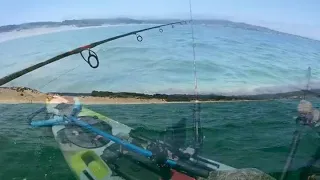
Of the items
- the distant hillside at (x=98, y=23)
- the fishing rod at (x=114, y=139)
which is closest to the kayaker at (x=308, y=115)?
the distant hillside at (x=98, y=23)

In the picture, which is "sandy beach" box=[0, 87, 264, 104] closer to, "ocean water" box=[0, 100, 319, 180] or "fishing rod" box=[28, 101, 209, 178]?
"ocean water" box=[0, 100, 319, 180]

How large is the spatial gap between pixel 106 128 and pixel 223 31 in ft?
5.47

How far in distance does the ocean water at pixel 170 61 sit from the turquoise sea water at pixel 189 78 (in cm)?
1

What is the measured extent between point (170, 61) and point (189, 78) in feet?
0.87

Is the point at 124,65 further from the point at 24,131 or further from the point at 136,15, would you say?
the point at 24,131

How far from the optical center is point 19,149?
476cm

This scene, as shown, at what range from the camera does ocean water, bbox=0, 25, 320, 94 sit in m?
4.09

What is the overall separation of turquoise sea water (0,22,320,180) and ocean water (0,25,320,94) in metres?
0.01

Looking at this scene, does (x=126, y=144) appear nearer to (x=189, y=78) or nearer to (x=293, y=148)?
(x=189, y=78)

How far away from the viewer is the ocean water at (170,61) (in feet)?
13.4

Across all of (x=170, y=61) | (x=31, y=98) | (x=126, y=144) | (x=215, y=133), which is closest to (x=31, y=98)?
(x=31, y=98)

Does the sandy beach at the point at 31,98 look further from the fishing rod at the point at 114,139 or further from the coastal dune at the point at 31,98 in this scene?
the fishing rod at the point at 114,139

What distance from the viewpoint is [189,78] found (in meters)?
4.16

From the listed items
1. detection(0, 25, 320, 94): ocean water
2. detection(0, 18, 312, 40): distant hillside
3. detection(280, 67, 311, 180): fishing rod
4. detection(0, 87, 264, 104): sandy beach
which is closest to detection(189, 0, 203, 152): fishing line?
detection(0, 25, 320, 94): ocean water
